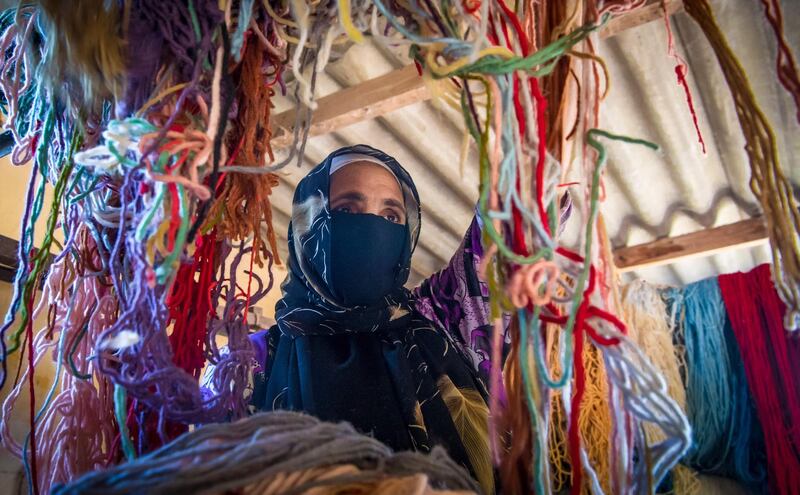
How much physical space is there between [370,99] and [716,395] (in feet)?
4.94

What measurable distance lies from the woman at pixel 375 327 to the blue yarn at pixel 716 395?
37.4 inches

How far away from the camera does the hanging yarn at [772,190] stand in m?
0.38

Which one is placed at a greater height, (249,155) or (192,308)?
(249,155)

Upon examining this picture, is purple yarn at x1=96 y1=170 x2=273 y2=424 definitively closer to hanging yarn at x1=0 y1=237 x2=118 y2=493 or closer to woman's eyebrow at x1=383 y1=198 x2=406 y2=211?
hanging yarn at x1=0 y1=237 x2=118 y2=493

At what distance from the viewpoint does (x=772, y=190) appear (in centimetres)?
40

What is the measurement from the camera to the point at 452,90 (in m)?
0.50

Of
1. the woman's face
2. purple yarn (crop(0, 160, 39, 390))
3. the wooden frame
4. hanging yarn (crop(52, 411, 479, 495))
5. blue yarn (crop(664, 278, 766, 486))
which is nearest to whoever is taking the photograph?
hanging yarn (crop(52, 411, 479, 495))

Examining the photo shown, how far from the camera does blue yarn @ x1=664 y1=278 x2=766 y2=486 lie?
1414 millimetres

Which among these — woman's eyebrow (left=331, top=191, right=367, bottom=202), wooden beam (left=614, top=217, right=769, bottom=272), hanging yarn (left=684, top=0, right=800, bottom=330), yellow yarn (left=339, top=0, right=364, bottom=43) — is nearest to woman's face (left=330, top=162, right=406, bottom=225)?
woman's eyebrow (left=331, top=191, right=367, bottom=202)

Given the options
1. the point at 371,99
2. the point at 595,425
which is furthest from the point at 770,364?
the point at 371,99

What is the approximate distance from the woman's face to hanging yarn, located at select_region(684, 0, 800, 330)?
73 centimetres

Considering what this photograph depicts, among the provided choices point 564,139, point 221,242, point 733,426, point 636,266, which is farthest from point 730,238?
point 221,242

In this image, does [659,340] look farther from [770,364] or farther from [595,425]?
[595,425]

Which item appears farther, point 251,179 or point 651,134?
point 651,134
